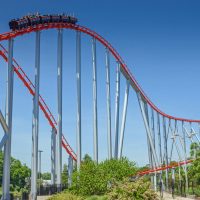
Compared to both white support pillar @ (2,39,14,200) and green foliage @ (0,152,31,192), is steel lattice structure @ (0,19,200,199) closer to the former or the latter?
white support pillar @ (2,39,14,200)

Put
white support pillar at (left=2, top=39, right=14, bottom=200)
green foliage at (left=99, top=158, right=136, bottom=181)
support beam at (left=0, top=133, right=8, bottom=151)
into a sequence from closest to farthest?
white support pillar at (left=2, top=39, right=14, bottom=200), support beam at (left=0, top=133, right=8, bottom=151), green foliage at (left=99, top=158, right=136, bottom=181)

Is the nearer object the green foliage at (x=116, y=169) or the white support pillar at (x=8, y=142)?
the white support pillar at (x=8, y=142)

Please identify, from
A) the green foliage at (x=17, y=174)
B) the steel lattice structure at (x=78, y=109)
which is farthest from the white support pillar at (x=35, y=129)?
the green foliage at (x=17, y=174)

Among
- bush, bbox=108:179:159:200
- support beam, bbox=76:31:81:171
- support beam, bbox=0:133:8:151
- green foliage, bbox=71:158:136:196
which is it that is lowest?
bush, bbox=108:179:159:200

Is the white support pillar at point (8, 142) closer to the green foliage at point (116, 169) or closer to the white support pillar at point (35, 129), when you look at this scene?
the white support pillar at point (35, 129)

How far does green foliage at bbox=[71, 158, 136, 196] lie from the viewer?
2697 cm

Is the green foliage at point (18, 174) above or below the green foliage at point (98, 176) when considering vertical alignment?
above

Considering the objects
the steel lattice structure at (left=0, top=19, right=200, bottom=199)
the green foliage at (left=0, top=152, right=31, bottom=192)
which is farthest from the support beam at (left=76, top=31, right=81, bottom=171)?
the green foliage at (left=0, top=152, right=31, bottom=192)

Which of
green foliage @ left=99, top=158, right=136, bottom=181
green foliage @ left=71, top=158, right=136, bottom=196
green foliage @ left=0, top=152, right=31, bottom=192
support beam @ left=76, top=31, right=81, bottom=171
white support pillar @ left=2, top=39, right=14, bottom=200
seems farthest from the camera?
green foliage @ left=0, top=152, right=31, bottom=192

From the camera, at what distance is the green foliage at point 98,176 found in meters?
27.0

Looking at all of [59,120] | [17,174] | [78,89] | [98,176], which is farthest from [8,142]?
[17,174]

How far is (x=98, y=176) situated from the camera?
90.5ft

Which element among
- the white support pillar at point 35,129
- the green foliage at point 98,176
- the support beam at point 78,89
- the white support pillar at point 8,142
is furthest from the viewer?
the support beam at point 78,89

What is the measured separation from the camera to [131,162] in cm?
3192
